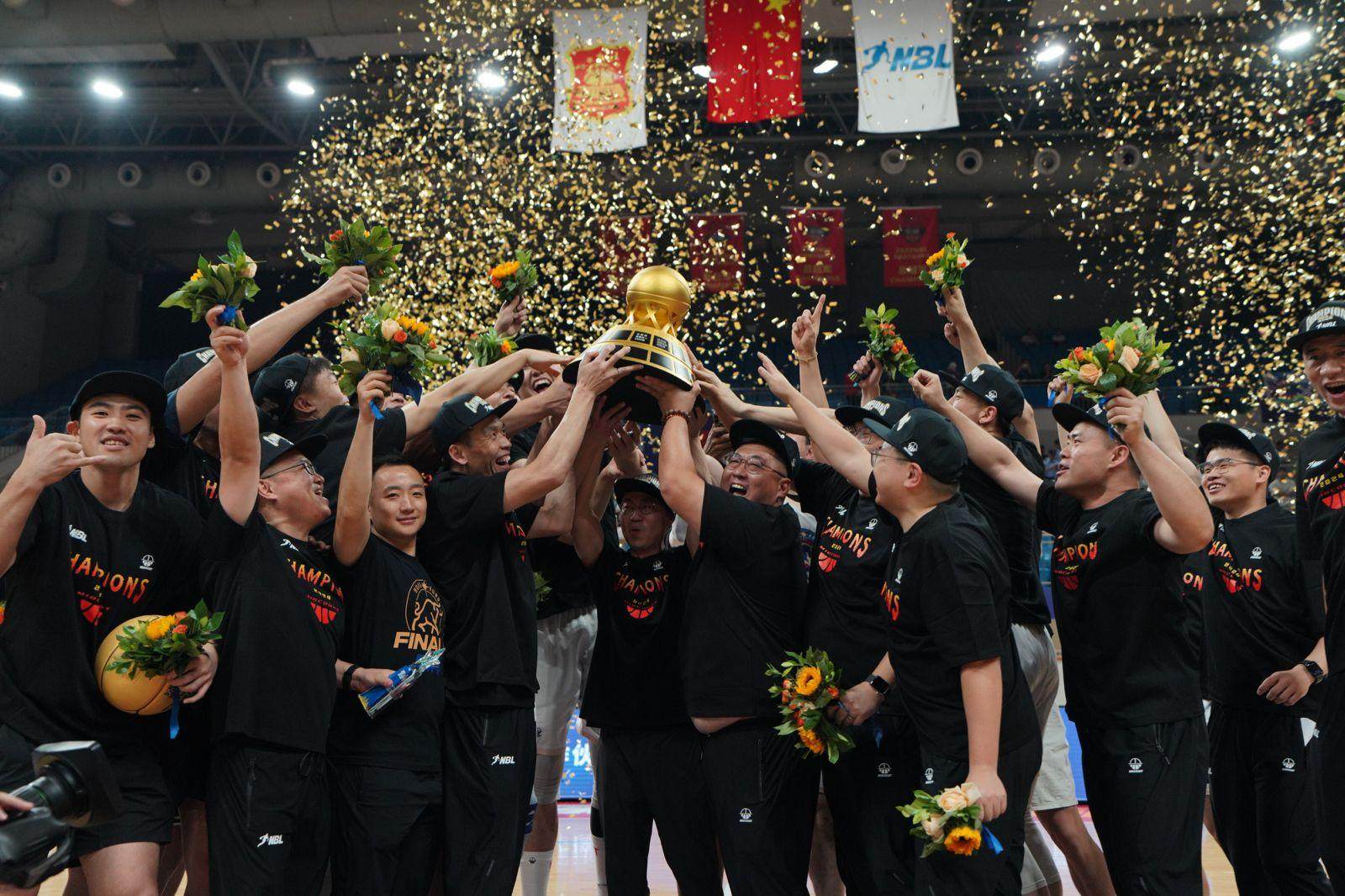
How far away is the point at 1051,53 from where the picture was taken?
16.2 metres

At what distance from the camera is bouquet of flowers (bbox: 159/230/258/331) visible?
419 cm

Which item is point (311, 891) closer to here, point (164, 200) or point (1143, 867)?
point (1143, 867)

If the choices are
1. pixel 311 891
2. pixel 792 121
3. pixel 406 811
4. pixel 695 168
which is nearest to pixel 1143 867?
pixel 406 811

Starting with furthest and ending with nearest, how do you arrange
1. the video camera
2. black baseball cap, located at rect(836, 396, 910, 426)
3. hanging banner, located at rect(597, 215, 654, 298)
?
hanging banner, located at rect(597, 215, 654, 298), black baseball cap, located at rect(836, 396, 910, 426), the video camera

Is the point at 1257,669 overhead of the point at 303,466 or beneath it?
beneath

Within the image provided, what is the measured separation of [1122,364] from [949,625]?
1201 mm

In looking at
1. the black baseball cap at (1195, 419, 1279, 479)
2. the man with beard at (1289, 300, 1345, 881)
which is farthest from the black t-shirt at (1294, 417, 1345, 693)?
the black baseball cap at (1195, 419, 1279, 479)

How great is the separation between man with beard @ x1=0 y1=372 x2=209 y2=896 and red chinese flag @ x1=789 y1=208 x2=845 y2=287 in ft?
48.8

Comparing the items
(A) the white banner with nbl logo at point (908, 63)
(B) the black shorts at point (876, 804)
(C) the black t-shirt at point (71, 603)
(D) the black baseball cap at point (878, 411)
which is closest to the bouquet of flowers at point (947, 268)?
(D) the black baseball cap at point (878, 411)

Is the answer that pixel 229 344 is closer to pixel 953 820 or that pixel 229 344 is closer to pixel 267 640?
pixel 267 640

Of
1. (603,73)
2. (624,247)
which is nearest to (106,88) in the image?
(624,247)

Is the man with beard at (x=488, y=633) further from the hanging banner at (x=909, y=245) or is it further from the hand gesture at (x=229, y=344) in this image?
the hanging banner at (x=909, y=245)

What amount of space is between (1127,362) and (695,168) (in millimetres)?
14204

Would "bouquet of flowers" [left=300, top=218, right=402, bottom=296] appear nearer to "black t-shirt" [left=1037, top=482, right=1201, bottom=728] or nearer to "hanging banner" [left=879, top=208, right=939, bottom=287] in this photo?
"black t-shirt" [left=1037, top=482, right=1201, bottom=728]
